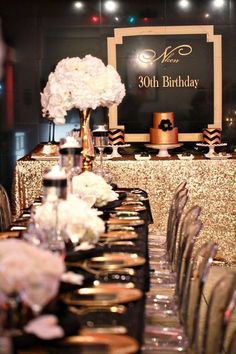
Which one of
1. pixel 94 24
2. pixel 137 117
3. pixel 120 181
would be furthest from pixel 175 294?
pixel 94 24

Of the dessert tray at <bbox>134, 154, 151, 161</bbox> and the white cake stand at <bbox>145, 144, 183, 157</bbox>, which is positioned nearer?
the dessert tray at <bbox>134, 154, 151, 161</bbox>

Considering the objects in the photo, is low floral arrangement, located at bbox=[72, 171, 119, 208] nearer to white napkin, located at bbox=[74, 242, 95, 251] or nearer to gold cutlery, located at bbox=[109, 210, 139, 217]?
gold cutlery, located at bbox=[109, 210, 139, 217]

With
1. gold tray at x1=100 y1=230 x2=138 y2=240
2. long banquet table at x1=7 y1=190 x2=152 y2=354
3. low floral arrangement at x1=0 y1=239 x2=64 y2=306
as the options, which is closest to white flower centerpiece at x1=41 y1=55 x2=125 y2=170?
gold tray at x1=100 y1=230 x2=138 y2=240

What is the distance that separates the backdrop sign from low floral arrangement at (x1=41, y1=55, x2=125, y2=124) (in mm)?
2043

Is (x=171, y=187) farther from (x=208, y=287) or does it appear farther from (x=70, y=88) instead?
(x=70, y=88)

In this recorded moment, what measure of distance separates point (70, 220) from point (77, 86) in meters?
1.45

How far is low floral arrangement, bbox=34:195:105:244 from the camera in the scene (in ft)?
8.64

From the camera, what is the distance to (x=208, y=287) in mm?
5090

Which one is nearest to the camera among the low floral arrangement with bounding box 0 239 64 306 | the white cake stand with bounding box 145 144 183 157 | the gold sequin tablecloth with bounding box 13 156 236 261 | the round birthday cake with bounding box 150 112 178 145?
the low floral arrangement with bounding box 0 239 64 306

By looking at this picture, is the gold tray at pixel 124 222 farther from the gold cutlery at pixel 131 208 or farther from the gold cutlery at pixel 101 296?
the gold cutlery at pixel 101 296

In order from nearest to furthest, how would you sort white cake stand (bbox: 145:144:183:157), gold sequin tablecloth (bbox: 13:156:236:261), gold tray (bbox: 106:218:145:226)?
gold tray (bbox: 106:218:145:226) < gold sequin tablecloth (bbox: 13:156:236:261) < white cake stand (bbox: 145:144:183:157)

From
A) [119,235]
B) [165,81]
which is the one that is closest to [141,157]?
[165,81]

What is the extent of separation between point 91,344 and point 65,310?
0.80 ft

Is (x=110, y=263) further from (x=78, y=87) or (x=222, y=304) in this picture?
(x=78, y=87)
